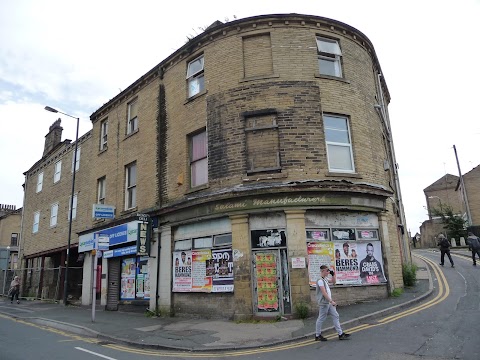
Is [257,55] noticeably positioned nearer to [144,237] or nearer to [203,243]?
[203,243]

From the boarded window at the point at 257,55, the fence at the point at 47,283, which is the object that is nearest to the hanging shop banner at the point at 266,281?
the boarded window at the point at 257,55

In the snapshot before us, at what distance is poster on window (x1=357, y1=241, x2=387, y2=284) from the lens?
1184 cm

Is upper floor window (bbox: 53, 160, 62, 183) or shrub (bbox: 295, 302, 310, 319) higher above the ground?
upper floor window (bbox: 53, 160, 62, 183)

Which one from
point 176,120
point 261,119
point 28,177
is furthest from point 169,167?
point 28,177

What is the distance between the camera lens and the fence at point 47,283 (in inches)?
860

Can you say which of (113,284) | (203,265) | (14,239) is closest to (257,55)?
(203,265)

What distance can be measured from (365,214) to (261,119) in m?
4.75

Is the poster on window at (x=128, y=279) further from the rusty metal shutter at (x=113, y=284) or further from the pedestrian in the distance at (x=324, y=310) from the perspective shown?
the pedestrian in the distance at (x=324, y=310)

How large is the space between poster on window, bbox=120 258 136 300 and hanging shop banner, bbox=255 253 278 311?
276 inches

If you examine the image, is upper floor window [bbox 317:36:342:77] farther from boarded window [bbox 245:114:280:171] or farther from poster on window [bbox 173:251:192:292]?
poster on window [bbox 173:251:192:292]

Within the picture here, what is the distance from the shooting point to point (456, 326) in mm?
7980

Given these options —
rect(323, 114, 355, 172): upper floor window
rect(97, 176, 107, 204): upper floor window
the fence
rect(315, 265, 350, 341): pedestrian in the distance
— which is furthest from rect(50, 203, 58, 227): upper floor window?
rect(315, 265, 350, 341): pedestrian in the distance

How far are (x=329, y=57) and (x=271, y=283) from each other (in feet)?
27.7

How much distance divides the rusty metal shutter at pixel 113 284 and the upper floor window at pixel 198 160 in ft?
20.4
